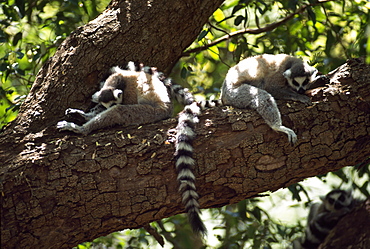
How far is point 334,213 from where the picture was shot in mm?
7039

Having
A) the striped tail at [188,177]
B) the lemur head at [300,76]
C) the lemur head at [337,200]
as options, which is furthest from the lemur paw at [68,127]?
the lemur head at [337,200]

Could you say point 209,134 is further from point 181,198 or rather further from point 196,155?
point 181,198

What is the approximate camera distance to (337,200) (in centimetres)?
736

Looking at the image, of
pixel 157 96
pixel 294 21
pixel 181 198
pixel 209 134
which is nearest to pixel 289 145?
pixel 209 134

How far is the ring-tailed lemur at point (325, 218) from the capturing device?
635cm

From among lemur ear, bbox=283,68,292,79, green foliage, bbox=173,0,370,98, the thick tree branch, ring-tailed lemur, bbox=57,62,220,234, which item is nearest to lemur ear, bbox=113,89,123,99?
ring-tailed lemur, bbox=57,62,220,234

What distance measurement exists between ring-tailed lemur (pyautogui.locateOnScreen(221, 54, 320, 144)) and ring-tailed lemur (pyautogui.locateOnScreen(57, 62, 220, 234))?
1.20 feet

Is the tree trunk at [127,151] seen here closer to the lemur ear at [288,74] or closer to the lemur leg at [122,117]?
the lemur leg at [122,117]

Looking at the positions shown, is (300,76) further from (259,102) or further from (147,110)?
(147,110)

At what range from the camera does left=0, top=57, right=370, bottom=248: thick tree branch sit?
3.66 meters

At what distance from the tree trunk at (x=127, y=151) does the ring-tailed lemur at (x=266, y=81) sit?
13.9 inches

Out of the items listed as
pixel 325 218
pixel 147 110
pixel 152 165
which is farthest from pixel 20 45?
pixel 325 218

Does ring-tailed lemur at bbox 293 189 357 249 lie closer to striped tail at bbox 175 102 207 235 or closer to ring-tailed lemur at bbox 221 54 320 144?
ring-tailed lemur at bbox 221 54 320 144

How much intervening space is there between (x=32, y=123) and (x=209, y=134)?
1.97m
